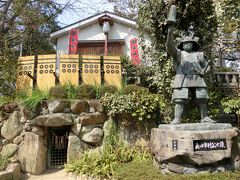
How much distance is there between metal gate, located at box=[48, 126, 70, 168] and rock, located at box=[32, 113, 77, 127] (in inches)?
24.1

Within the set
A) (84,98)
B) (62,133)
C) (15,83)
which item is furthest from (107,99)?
(15,83)

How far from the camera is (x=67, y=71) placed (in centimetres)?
830

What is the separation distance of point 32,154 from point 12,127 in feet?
3.27

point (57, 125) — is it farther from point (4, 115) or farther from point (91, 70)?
point (91, 70)

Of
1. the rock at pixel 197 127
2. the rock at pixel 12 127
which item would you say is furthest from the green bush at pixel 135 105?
the rock at pixel 12 127

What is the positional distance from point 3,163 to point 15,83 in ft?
10.6

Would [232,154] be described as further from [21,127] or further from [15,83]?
[15,83]

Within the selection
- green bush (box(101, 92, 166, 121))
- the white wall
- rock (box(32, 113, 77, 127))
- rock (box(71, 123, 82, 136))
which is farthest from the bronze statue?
the white wall

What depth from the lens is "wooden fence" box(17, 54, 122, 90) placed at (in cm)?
823

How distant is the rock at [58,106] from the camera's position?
22.4 ft

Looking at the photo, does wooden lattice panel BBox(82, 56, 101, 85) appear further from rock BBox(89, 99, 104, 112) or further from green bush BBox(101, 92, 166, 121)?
green bush BBox(101, 92, 166, 121)

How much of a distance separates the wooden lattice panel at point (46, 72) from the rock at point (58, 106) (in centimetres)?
134

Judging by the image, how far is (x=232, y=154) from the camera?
16.3 ft

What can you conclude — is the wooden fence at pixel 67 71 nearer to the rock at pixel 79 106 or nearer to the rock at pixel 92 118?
the rock at pixel 79 106
